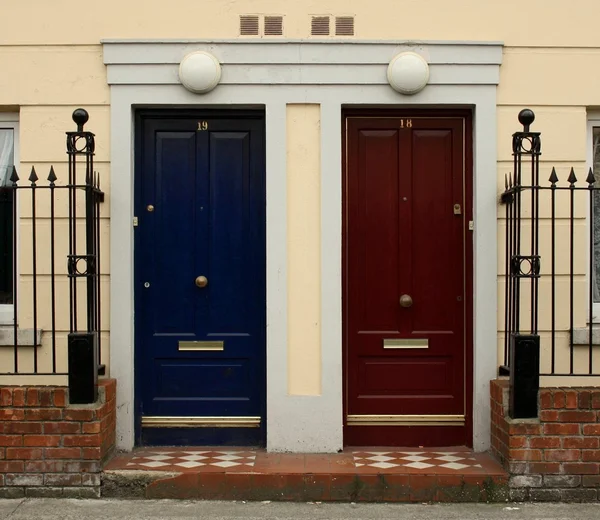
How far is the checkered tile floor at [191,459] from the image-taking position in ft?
19.5

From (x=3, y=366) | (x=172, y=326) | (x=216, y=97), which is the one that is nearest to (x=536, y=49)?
(x=216, y=97)

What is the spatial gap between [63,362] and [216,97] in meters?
2.29

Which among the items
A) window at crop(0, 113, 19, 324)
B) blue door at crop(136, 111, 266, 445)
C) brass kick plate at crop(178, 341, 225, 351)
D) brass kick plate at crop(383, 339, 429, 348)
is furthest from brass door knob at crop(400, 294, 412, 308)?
window at crop(0, 113, 19, 324)

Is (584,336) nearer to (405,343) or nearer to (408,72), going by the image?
(405,343)

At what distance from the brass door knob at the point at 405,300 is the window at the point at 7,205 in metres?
2.99

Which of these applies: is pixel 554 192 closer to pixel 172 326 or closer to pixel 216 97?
pixel 216 97

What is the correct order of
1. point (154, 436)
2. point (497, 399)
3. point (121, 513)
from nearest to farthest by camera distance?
point (121, 513), point (497, 399), point (154, 436)

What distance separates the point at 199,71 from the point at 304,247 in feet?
4.93

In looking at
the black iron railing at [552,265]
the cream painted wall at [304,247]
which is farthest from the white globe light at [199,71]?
the black iron railing at [552,265]

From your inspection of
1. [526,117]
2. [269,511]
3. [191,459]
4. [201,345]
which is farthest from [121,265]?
[526,117]

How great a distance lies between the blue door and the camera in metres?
6.50

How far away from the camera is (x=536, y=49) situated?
635cm

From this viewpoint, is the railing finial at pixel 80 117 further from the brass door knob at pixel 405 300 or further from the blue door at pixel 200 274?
the brass door knob at pixel 405 300

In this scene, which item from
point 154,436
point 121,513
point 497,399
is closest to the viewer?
point 121,513
